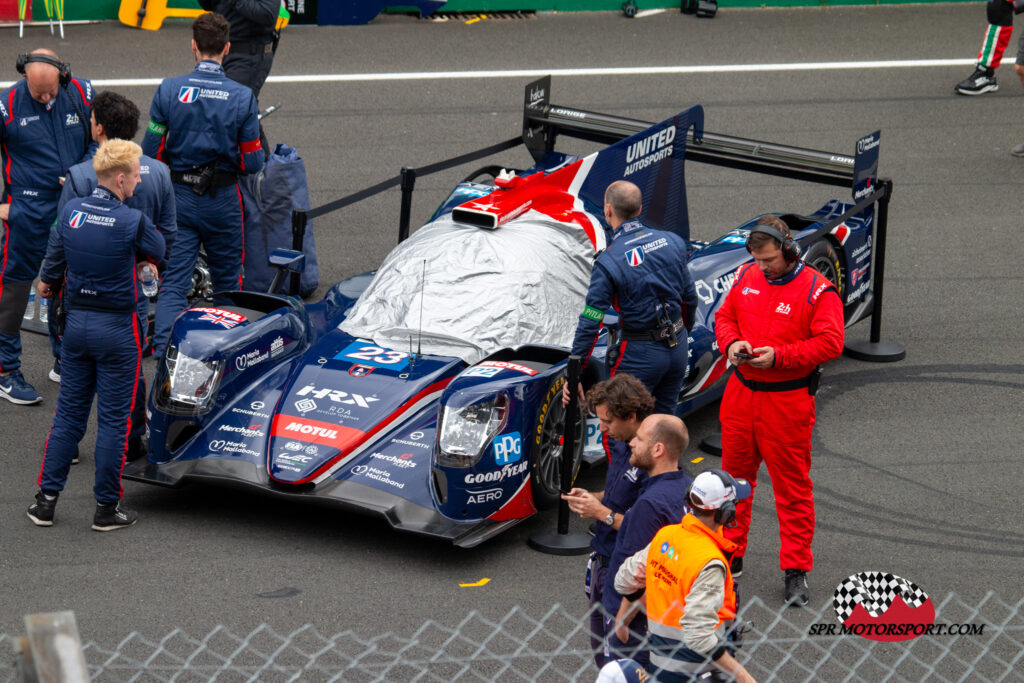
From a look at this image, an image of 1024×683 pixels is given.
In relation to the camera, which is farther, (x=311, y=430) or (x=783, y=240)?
(x=311, y=430)

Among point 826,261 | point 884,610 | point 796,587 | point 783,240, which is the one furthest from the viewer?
point 826,261

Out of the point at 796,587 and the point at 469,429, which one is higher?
the point at 469,429

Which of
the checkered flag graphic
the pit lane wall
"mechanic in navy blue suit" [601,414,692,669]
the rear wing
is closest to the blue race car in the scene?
the rear wing

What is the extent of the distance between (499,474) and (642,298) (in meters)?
1.12

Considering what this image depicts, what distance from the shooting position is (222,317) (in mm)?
7238

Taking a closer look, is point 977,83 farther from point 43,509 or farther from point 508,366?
point 43,509

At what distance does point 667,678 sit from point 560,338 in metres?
3.39

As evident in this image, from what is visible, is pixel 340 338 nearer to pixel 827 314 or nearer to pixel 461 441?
pixel 461 441

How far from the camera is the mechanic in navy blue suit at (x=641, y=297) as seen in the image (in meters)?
6.69

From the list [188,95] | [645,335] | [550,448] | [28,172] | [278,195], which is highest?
[188,95]

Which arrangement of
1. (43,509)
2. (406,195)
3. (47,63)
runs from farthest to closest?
(406,195), (47,63), (43,509)

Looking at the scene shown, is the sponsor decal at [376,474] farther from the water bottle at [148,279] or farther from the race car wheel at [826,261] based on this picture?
the race car wheel at [826,261]

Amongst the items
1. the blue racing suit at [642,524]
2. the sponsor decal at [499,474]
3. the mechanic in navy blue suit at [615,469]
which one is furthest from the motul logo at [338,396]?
the blue racing suit at [642,524]

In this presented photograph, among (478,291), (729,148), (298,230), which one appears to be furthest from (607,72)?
(478,291)
